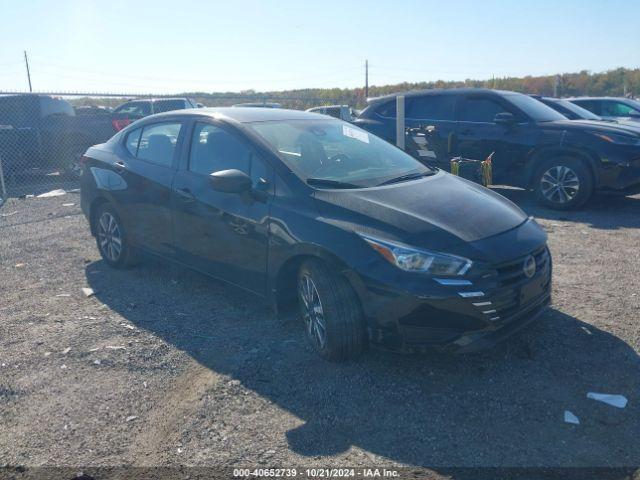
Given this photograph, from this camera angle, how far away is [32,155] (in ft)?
41.9

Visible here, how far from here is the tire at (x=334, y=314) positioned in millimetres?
3717

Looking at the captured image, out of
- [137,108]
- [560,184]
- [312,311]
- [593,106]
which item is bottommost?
[312,311]

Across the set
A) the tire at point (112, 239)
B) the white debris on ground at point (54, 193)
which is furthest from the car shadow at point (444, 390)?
the white debris on ground at point (54, 193)

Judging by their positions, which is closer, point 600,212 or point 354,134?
point 354,134

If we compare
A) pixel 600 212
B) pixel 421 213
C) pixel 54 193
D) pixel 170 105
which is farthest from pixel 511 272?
pixel 170 105

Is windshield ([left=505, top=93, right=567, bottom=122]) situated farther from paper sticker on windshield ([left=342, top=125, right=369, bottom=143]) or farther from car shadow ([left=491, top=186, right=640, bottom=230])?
paper sticker on windshield ([left=342, top=125, right=369, bottom=143])

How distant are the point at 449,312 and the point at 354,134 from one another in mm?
2250

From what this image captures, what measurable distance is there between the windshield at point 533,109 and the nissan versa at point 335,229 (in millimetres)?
4629

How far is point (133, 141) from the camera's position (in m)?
5.85

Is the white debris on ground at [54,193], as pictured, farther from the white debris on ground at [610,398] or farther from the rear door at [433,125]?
the white debris on ground at [610,398]

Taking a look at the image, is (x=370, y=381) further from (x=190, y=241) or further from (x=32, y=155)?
(x=32, y=155)

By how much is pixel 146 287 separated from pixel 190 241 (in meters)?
1.04

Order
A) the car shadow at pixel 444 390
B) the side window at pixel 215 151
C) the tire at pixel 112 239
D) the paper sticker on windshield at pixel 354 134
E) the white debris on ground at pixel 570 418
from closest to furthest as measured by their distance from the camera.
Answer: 1. the car shadow at pixel 444 390
2. the white debris on ground at pixel 570 418
3. the side window at pixel 215 151
4. the paper sticker on windshield at pixel 354 134
5. the tire at pixel 112 239

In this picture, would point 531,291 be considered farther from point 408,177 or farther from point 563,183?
point 563,183
